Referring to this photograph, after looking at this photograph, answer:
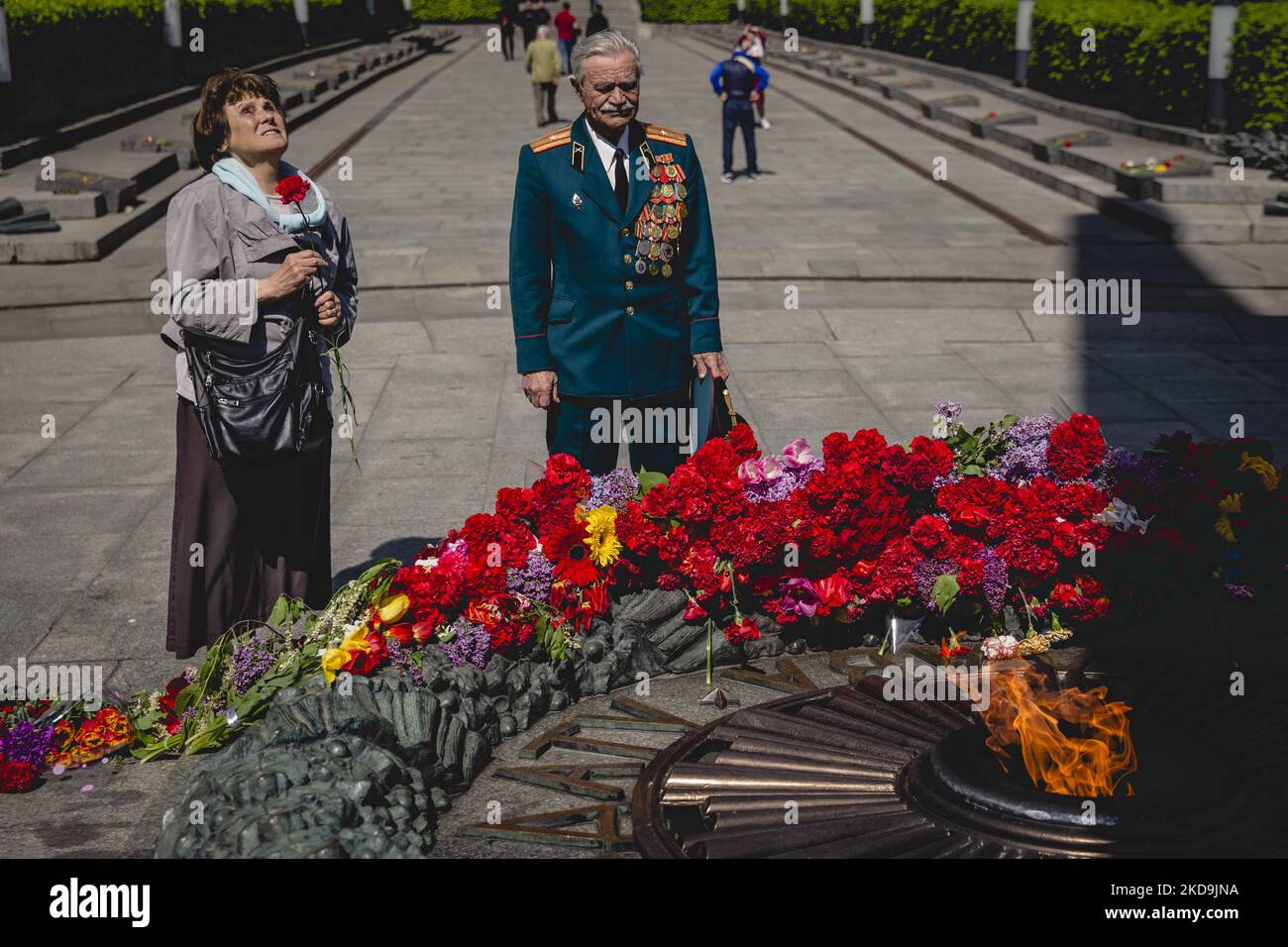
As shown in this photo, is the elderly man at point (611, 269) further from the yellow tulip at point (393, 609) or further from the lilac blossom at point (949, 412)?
the lilac blossom at point (949, 412)

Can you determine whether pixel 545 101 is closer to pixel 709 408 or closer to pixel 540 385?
pixel 709 408

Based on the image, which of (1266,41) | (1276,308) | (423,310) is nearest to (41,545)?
(423,310)

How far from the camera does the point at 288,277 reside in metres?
4.29

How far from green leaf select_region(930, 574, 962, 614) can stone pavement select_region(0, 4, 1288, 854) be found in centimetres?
194

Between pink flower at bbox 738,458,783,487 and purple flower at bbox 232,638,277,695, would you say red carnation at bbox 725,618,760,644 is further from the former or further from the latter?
purple flower at bbox 232,638,277,695

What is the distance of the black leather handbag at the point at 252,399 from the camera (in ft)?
14.3

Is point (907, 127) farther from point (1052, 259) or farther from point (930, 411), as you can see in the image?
point (930, 411)

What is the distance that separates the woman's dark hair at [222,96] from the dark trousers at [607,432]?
4.15 feet

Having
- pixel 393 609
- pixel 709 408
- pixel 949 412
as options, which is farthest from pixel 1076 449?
pixel 393 609

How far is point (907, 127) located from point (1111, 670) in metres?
18.8

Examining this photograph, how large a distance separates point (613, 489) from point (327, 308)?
1054mm

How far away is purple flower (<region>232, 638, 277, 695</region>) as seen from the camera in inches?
170

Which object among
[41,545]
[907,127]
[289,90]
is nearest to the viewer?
[41,545]
